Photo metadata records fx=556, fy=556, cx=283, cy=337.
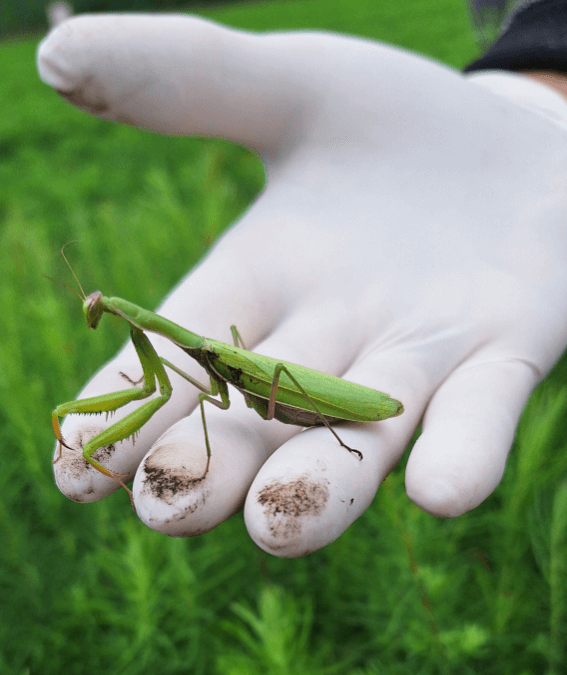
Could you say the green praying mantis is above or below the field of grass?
above

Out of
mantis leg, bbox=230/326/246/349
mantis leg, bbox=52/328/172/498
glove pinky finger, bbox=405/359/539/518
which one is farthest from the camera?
mantis leg, bbox=230/326/246/349

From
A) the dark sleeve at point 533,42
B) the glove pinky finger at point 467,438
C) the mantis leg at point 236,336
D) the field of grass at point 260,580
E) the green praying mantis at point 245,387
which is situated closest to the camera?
the glove pinky finger at point 467,438

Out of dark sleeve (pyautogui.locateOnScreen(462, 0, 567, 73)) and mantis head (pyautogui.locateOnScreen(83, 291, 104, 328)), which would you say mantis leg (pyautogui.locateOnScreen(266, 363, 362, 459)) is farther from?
dark sleeve (pyautogui.locateOnScreen(462, 0, 567, 73))

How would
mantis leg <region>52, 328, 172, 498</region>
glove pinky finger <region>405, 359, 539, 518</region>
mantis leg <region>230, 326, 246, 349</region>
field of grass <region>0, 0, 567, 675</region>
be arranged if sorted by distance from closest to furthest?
glove pinky finger <region>405, 359, 539, 518</region> → mantis leg <region>52, 328, 172, 498</region> → field of grass <region>0, 0, 567, 675</region> → mantis leg <region>230, 326, 246, 349</region>

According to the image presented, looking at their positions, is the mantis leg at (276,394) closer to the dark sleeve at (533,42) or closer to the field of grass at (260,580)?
the field of grass at (260,580)

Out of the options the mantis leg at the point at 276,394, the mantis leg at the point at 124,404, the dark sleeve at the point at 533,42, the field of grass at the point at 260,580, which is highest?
the dark sleeve at the point at 533,42

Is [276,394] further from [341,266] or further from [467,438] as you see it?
[341,266]

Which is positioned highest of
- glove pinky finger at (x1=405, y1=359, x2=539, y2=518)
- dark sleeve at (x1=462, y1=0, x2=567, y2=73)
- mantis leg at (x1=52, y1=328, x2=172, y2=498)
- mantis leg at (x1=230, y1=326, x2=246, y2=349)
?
dark sleeve at (x1=462, y1=0, x2=567, y2=73)

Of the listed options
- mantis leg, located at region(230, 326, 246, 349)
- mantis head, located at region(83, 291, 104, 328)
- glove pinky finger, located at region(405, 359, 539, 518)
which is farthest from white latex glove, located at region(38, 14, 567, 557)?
mantis head, located at region(83, 291, 104, 328)

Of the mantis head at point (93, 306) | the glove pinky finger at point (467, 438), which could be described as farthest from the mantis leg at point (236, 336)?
the glove pinky finger at point (467, 438)
